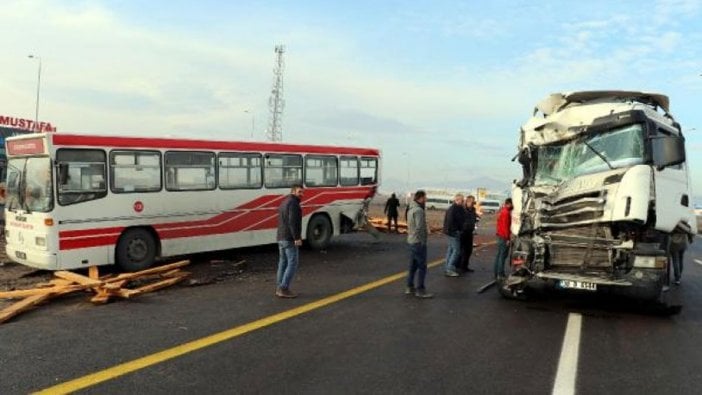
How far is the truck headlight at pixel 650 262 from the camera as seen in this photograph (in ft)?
28.2

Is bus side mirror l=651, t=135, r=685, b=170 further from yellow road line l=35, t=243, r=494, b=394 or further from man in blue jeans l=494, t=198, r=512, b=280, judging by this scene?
yellow road line l=35, t=243, r=494, b=394

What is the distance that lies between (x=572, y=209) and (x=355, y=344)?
430cm

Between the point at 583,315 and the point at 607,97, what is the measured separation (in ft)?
14.6

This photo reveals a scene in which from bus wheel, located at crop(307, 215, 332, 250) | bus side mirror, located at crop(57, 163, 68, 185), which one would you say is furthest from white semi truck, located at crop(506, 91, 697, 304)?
bus side mirror, located at crop(57, 163, 68, 185)

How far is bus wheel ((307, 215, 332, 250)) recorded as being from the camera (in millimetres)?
17281

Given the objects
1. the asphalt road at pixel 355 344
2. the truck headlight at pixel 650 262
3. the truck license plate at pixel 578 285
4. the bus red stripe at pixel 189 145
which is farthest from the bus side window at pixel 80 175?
the truck headlight at pixel 650 262

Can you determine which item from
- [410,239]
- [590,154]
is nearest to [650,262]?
[590,154]

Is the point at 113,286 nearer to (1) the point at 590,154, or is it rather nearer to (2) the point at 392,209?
(1) the point at 590,154

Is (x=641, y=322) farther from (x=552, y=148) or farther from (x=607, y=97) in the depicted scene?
(x=607, y=97)

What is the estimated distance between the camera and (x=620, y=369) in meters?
6.34

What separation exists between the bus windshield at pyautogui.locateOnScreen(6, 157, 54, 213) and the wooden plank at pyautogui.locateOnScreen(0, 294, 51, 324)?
2666 millimetres

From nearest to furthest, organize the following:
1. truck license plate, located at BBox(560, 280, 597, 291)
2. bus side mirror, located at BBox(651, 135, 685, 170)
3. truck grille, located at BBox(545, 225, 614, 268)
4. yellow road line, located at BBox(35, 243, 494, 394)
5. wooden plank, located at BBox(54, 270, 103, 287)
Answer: yellow road line, located at BBox(35, 243, 494, 394), truck license plate, located at BBox(560, 280, 597, 291), truck grille, located at BBox(545, 225, 614, 268), bus side mirror, located at BBox(651, 135, 685, 170), wooden plank, located at BBox(54, 270, 103, 287)

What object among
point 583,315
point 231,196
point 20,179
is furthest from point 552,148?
point 20,179

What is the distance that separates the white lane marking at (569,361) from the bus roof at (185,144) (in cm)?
890
